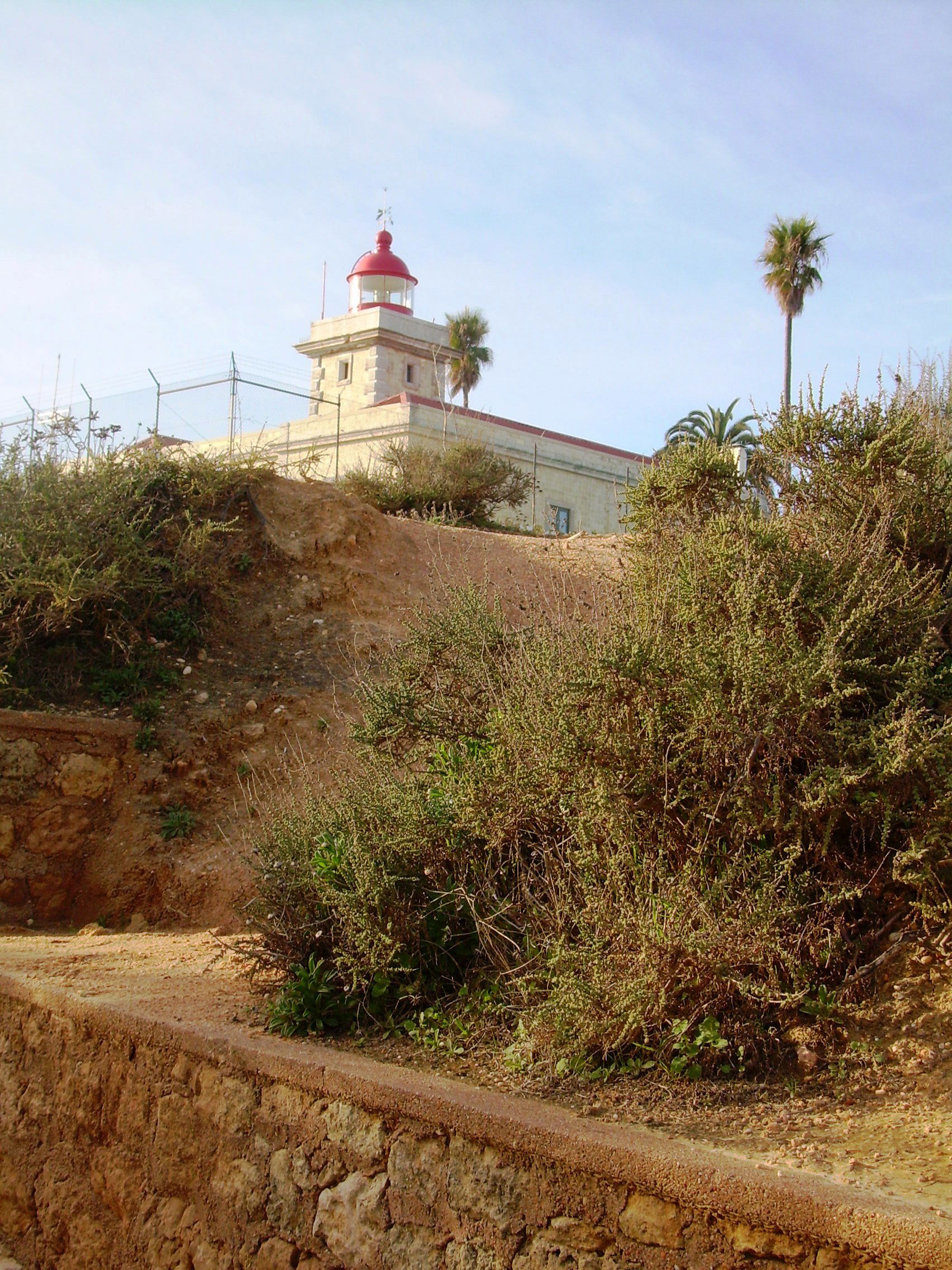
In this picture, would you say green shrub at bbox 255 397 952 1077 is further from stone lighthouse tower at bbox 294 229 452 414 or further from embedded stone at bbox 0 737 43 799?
stone lighthouse tower at bbox 294 229 452 414

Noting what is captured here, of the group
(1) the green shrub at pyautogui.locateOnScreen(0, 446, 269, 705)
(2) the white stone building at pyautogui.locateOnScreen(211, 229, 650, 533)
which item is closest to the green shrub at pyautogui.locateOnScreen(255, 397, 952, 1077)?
(1) the green shrub at pyautogui.locateOnScreen(0, 446, 269, 705)

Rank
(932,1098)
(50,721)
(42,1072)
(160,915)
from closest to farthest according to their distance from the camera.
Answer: (932,1098)
(42,1072)
(160,915)
(50,721)

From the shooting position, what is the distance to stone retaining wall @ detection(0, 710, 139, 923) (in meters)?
7.71

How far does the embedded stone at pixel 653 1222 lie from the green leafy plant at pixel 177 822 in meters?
5.65

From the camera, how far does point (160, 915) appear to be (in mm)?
7516

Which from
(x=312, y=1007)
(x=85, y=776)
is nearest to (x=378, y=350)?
(x=85, y=776)

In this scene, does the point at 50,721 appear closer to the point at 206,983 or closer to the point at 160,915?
the point at 160,915

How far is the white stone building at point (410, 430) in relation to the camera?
23.6m

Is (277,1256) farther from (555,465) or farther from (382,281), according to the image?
(382,281)

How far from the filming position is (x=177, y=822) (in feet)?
26.2

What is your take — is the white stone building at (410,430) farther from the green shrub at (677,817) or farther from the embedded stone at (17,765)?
the green shrub at (677,817)

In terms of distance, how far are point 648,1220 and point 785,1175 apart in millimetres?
376

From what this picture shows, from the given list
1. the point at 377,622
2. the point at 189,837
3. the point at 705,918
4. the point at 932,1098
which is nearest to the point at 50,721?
the point at 189,837

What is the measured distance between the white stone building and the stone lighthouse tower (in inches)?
1.5
